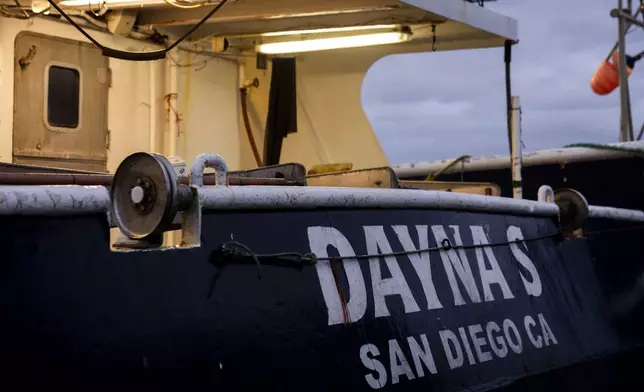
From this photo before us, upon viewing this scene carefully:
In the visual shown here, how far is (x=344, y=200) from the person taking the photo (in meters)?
4.00

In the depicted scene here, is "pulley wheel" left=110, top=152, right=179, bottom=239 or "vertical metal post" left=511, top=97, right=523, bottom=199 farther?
"vertical metal post" left=511, top=97, right=523, bottom=199

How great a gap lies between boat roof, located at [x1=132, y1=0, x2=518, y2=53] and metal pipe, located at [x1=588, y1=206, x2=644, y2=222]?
1.46m

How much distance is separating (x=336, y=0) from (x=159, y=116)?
1510 mm

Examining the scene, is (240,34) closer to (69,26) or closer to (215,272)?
(69,26)

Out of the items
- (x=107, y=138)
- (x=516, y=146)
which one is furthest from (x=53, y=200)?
(x=516, y=146)

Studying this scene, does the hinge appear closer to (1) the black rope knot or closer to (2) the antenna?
(1) the black rope knot

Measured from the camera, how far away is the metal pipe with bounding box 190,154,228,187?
329 cm

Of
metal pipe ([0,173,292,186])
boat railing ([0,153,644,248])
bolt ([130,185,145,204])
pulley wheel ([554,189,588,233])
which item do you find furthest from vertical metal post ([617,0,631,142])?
bolt ([130,185,145,204])

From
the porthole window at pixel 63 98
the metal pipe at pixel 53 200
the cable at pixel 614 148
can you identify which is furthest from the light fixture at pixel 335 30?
the cable at pixel 614 148

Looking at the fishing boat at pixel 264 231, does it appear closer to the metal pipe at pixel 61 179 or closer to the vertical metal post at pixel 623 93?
the metal pipe at pixel 61 179

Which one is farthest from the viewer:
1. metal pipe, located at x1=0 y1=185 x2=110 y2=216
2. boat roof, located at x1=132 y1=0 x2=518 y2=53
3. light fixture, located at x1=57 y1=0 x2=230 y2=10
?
boat roof, located at x1=132 y1=0 x2=518 y2=53

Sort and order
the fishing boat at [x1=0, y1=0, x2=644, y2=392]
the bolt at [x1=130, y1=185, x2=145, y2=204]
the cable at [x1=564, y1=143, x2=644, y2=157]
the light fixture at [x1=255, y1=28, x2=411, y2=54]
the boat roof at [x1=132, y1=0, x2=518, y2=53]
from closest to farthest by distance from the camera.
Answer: the fishing boat at [x1=0, y1=0, x2=644, y2=392] → the bolt at [x1=130, y1=185, x2=145, y2=204] → the boat roof at [x1=132, y1=0, x2=518, y2=53] → the light fixture at [x1=255, y1=28, x2=411, y2=54] → the cable at [x1=564, y1=143, x2=644, y2=157]

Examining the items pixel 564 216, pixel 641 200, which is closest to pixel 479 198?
pixel 564 216

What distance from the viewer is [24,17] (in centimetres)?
532
